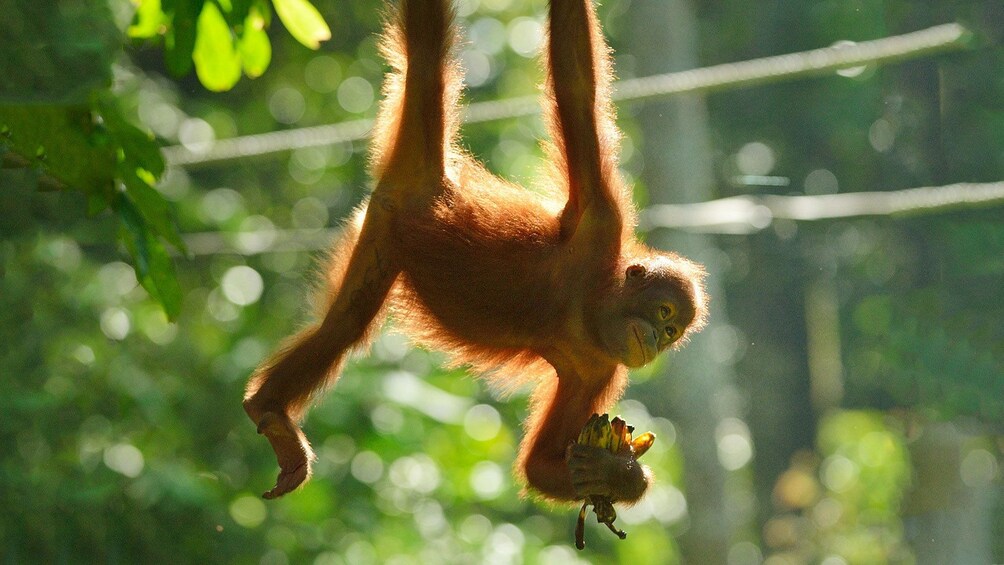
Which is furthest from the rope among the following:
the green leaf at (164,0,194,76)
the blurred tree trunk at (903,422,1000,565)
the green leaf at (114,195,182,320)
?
the blurred tree trunk at (903,422,1000,565)

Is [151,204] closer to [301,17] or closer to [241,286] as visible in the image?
[301,17]

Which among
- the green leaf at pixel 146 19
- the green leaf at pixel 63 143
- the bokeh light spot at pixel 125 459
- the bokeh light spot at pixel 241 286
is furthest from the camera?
the bokeh light spot at pixel 241 286

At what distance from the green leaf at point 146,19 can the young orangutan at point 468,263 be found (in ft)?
1.97

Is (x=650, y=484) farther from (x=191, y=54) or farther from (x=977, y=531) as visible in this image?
(x=977, y=531)

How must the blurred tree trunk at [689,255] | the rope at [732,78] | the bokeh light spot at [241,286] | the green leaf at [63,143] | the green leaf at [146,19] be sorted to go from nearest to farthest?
the green leaf at [63,143] → the green leaf at [146,19] → the rope at [732,78] → the bokeh light spot at [241,286] → the blurred tree trunk at [689,255]

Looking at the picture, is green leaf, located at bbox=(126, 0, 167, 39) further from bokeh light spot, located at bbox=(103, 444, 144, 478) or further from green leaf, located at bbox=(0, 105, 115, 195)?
bokeh light spot, located at bbox=(103, 444, 144, 478)

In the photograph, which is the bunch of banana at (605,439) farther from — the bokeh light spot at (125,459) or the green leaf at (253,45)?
the bokeh light spot at (125,459)

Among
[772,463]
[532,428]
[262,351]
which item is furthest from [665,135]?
[772,463]

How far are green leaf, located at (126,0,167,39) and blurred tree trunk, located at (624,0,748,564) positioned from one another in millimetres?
5142

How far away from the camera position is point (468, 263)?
10.7 feet

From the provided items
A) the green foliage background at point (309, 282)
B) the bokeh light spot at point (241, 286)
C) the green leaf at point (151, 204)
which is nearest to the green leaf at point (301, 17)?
the green foliage background at point (309, 282)

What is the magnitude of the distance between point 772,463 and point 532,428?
521 inches

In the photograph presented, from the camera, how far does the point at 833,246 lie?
11977mm

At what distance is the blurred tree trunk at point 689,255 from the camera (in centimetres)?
803
